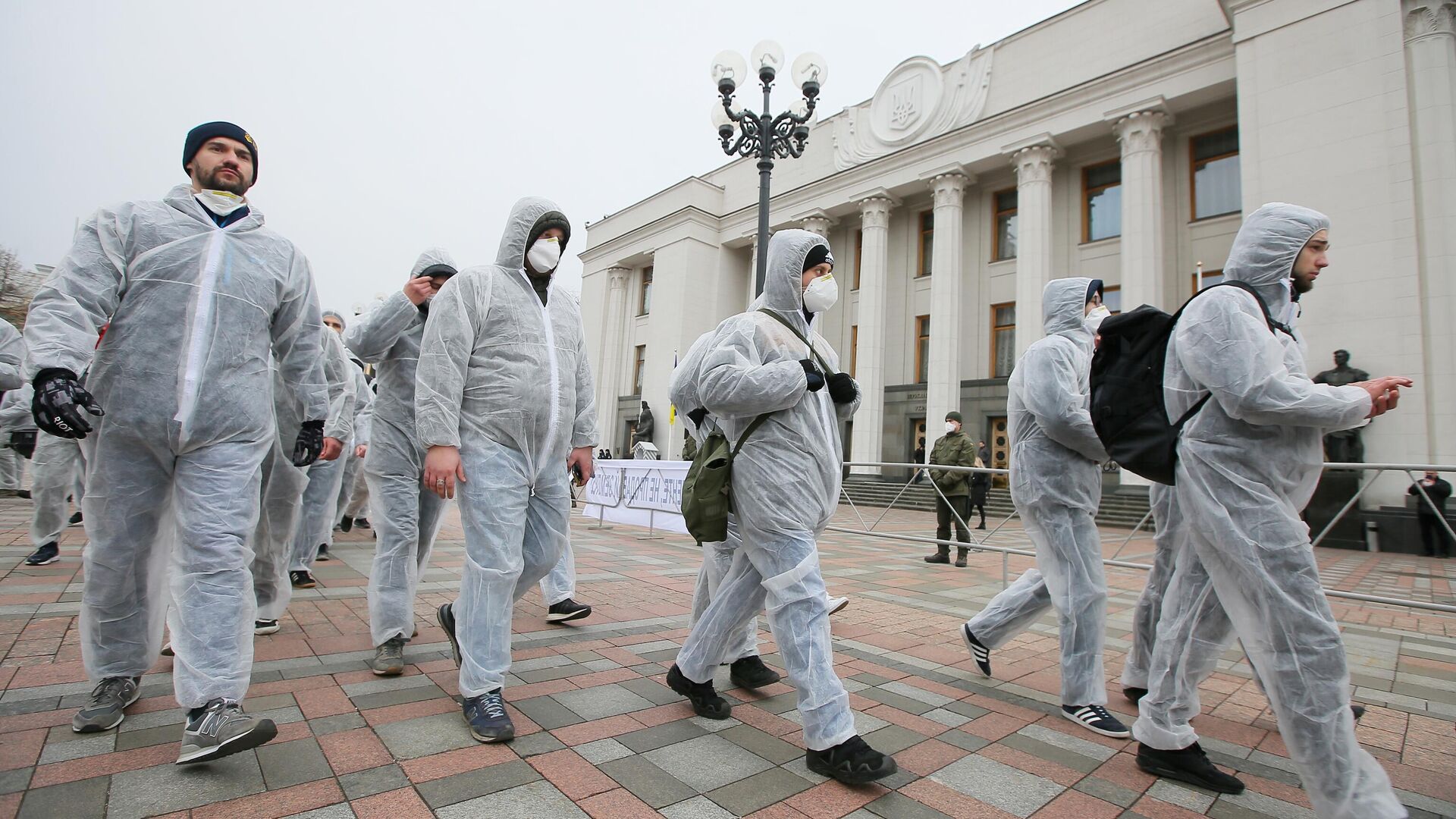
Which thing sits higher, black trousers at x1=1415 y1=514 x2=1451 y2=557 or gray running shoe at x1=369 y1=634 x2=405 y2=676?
black trousers at x1=1415 y1=514 x2=1451 y2=557

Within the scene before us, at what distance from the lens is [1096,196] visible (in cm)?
2159

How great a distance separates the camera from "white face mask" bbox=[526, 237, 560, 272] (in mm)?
3104

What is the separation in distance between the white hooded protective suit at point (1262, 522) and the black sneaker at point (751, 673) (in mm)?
1482

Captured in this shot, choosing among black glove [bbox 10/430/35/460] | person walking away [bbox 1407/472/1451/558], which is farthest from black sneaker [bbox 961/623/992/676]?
black glove [bbox 10/430/35/460]

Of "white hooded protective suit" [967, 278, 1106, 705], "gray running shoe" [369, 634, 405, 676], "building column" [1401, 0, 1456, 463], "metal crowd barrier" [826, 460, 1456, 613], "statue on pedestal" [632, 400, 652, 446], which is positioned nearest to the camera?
"white hooded protective suit" [967, 278, 1106, 705]

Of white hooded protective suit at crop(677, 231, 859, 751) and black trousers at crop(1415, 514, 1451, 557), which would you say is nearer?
white hooded protective suit at crop(677, 231, 859, 751)

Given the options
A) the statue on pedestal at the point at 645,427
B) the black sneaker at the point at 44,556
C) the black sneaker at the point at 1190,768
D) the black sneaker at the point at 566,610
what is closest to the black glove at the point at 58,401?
the black sneaker at the point at 566,610

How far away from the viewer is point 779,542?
2.55m

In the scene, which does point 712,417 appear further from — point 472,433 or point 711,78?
point 711,78

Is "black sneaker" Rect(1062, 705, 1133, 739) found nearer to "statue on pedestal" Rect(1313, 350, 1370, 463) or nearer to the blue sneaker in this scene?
the blue sneaker

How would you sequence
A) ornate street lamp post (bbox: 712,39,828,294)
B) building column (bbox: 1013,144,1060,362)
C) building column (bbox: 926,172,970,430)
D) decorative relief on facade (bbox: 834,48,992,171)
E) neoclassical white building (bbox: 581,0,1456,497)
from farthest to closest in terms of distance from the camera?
1. decorative relief on facade (bbox: 834,48,992,171)
2. building column (bbox: 926,172,970,430)
3. building column (bbox: 1013,144,1060,362)
4. neoclassical white building (bbox: 581,0,1456,497)
5. ornate street lamp post (bbox: 712,39,828,294)

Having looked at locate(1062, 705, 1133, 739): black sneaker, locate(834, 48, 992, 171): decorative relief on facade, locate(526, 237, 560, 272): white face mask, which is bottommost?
locate(1062, 705, 1133, 739): black sneaker

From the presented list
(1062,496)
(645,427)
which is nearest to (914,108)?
(645,427)

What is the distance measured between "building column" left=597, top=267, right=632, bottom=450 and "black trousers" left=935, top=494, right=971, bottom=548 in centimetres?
2778
